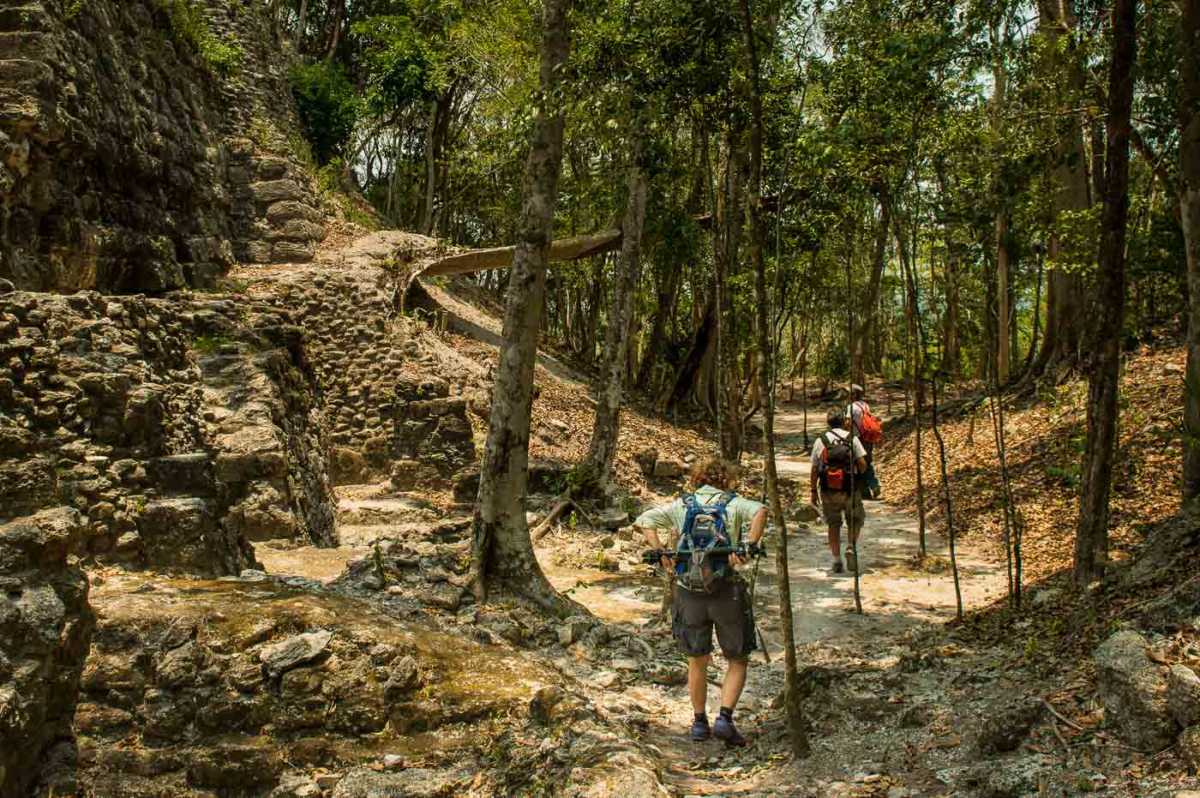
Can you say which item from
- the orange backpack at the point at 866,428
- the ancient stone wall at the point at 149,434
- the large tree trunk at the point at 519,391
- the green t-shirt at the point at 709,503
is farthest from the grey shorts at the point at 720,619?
the orange backpack at the point at 866,428

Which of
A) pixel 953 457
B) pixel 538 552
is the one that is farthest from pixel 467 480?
pixel 953 457

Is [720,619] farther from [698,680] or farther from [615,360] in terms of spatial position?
[615,360]

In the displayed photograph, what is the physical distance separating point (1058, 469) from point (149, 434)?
9706 millimetres

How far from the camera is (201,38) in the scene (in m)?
18.8

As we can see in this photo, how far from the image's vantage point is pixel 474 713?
4961 mm

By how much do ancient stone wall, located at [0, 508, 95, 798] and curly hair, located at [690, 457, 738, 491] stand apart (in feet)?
10.3

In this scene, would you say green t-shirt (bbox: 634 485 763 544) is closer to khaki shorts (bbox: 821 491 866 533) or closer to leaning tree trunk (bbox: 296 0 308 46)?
khaki shorts (bbox: 821 491 866 533)

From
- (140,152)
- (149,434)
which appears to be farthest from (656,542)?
(140,152)

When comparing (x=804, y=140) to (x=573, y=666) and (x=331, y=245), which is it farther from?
(x=331, y=245)

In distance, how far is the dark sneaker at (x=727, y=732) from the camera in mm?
5160

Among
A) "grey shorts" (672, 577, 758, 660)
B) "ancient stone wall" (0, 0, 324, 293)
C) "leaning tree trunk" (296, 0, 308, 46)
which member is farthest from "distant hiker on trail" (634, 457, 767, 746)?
"leaning tree trunk" (296, 0, 308, 46)

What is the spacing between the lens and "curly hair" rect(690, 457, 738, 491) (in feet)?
17.2

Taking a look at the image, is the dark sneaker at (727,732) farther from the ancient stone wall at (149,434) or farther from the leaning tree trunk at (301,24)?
the leaning tree trunk at (301,24)

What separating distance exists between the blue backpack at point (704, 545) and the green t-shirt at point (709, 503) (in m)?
0.03
